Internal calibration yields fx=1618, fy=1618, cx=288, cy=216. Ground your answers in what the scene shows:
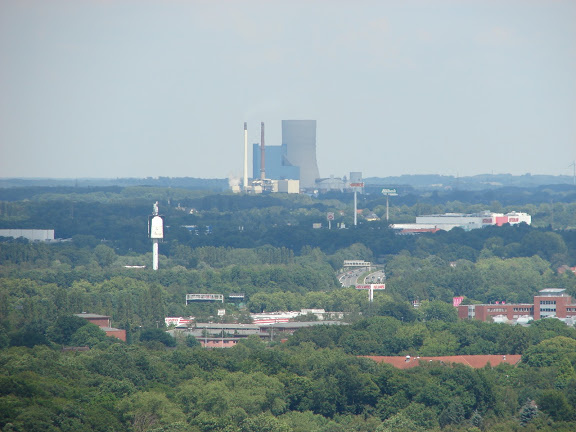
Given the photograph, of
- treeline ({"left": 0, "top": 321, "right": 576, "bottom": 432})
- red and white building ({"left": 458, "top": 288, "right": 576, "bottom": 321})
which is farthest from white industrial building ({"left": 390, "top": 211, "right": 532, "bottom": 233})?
treeline ({"left": 0, "top": 321, "right": 576, "bottom": 432})

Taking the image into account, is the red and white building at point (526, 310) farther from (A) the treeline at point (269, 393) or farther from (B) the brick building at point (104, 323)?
(A) the treeline at point (269, 393)

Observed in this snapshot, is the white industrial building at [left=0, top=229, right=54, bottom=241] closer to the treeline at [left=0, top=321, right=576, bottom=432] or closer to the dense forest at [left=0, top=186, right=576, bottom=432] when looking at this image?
the dense forest at [left=0, top=186, right=576, bottom=432]

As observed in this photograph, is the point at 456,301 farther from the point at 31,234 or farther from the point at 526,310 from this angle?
the point at 31,234

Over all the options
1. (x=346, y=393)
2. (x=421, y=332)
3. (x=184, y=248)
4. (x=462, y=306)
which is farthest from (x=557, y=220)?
(x=346, y=393)

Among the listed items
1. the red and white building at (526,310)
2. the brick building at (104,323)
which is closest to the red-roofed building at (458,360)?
the brick building at (104,323)

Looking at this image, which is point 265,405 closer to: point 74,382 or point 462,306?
point 74,382

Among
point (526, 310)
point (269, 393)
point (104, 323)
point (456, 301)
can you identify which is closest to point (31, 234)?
point (456, 301)
